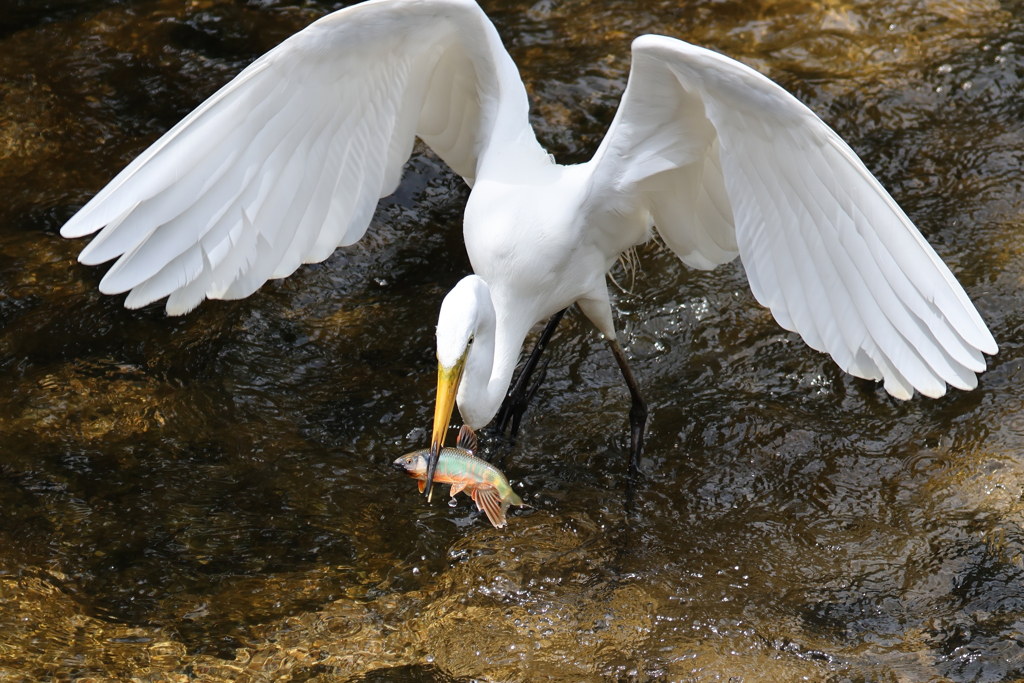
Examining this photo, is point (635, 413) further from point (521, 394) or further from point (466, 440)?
point (466, 440)

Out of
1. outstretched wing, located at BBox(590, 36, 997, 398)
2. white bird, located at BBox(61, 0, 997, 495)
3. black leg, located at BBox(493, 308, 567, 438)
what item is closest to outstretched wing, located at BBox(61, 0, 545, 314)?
white bird, located at BBox(61, 0, 997, 495)

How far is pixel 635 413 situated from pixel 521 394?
529 mm

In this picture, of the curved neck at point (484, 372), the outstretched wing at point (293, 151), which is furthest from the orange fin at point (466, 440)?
the outstretched wing at point (293, 151)

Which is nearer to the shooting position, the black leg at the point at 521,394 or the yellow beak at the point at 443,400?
the yellow beak at the point at 443,400

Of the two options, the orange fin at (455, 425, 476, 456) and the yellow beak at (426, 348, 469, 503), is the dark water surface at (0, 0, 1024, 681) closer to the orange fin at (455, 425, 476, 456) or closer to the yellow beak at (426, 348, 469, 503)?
the orange fin at (455, 425, 476, 456)

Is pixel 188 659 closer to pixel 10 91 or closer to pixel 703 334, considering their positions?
pixel 703 334

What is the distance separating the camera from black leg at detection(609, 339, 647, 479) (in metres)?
4.08

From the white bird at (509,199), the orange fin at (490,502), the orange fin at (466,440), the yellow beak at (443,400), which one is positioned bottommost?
the orange fin at (490,502)

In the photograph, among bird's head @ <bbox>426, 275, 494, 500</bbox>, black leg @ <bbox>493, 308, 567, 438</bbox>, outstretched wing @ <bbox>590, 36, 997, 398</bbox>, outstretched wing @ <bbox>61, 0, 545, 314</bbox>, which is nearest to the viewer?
outstretched wing @ <bbox>590, 36, 997, 398</bbox>

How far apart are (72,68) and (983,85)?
16.8ft

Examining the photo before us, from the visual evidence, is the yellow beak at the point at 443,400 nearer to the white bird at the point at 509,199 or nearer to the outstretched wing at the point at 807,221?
the white bird at the point at 509,199

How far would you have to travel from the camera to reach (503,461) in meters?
4.16

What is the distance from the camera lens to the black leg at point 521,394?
439cm

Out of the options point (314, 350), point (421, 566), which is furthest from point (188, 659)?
point (314, 350)
